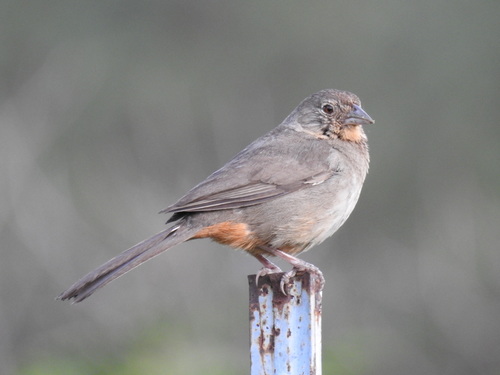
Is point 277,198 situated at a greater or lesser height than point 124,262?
greater

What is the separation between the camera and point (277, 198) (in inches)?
A: 247

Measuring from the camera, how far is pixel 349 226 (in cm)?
1396

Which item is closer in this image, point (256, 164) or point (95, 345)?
point (256, 164)

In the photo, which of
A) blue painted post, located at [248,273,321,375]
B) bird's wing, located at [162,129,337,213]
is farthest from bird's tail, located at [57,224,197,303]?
blue painted post, located at [248,273,321,375]

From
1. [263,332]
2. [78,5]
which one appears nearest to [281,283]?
[263,332]

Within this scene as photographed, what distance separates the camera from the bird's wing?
6.03 metres

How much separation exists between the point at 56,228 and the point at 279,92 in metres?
5.18

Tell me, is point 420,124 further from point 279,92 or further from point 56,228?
point 56,228

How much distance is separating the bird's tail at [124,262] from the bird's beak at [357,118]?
1481mm

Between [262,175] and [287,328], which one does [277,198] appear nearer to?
[262,175]

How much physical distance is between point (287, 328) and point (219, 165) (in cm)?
809

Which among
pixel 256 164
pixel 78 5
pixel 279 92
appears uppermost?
pixel 78 5

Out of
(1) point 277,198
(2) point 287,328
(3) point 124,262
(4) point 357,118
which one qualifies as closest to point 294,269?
(2) point 287,328

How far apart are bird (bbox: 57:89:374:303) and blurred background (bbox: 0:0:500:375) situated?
5.84 feet
